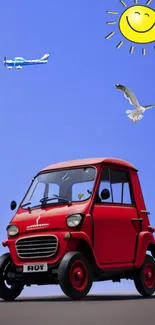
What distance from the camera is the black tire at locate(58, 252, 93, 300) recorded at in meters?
9.12

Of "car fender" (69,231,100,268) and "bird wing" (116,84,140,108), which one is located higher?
"bird wing" (116,84,140,108)

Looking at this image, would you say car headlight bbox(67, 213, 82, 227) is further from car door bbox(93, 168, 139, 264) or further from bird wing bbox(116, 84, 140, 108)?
bird wing bbox(116, 84, 140, 108)

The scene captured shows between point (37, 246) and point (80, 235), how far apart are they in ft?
2.69

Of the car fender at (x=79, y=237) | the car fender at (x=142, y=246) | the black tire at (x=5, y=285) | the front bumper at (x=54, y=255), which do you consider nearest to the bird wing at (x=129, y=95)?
the car fender at (x=142, y=246)

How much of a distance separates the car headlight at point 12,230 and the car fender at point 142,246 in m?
2.28

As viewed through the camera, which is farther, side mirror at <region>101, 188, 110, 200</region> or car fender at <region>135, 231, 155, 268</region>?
car fender at <region>135, 231, 155, 268</region>

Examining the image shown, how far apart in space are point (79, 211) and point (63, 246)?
628 mm

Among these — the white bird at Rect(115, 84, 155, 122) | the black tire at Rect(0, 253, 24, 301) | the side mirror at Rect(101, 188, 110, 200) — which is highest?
the white bird at Rect(115, 84, 155, 122)

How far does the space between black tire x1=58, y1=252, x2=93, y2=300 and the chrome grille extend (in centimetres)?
46

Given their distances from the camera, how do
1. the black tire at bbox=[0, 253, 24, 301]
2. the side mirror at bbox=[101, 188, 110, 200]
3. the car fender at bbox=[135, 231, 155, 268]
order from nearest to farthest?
the side mirror at bbox=[101, 188, 110, 200] < the black tire at bbox=[0, 253, 24, 301] < the car fender at bbox=[135, 231, 155, 268]

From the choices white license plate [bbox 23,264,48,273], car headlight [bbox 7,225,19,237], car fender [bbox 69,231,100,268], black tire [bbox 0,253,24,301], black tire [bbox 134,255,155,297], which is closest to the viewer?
car fender [bbox 69,231,100,268]

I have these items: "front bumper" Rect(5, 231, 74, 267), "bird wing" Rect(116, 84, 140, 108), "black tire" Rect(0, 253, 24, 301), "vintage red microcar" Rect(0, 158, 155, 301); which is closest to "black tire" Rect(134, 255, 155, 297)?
"vintage red microcar" Rect(0, 158, 155, 301)
